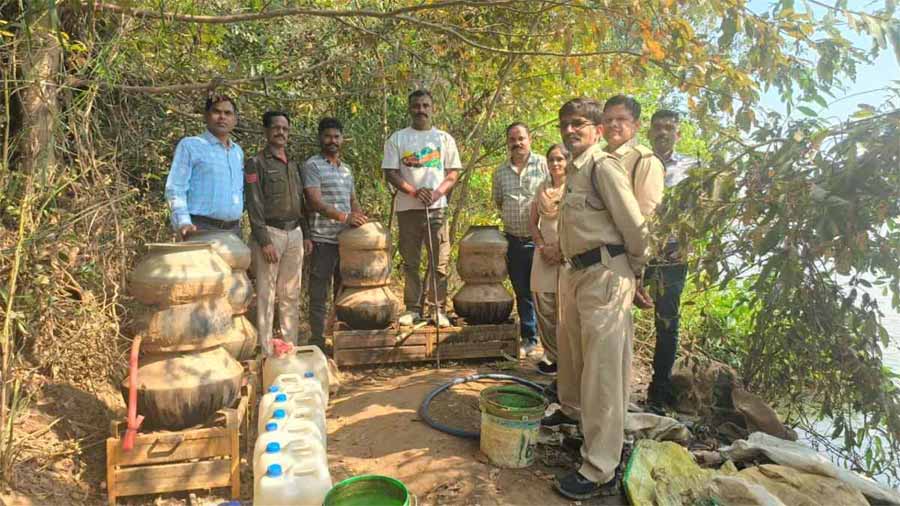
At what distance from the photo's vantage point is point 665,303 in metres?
3.88

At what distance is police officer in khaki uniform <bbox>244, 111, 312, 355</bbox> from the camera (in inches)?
180

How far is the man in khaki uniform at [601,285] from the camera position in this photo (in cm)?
293

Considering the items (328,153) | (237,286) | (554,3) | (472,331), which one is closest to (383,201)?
(328,153)

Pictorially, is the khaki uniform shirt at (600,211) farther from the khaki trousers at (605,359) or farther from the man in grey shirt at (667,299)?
the man in grey shirt at (667,299)

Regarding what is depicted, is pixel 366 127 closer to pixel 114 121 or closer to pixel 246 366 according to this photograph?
pixel 114 121

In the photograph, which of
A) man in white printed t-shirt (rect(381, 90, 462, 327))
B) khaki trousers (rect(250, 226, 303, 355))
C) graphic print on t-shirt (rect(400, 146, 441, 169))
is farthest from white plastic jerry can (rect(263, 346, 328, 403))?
graphic print on t-shirt (rect(400, 146, 441, 169))

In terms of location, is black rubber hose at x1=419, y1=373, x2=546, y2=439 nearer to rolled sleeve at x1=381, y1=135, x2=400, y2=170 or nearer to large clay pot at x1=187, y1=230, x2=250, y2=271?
large clay pot at x1=187, y1=230, x2=250, y2=271

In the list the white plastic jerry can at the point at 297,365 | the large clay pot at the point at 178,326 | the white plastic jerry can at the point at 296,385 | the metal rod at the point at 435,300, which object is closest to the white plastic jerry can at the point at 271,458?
the white plastic jerry can at the point at 296,385

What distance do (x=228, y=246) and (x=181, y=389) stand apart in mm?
1360

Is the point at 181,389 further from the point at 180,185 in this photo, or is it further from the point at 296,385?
the point at 180,185

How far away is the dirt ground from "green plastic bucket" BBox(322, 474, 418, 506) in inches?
36.5

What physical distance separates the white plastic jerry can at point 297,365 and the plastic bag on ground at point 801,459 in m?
2.53

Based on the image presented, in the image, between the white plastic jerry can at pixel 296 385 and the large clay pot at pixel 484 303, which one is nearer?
the white plastic jerry can at pixel 296 385

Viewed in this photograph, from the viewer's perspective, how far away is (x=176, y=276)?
300 centimetres
